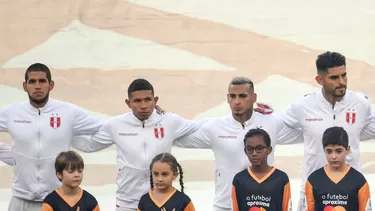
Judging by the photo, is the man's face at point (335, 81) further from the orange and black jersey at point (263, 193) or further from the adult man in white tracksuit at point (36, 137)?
the adult man in white tracksuit at point (36, 137)

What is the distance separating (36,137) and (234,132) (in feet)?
4.00

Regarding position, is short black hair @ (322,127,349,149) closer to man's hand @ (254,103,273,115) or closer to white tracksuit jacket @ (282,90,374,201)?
white tracksuit jacket @ (282,90,374,201)

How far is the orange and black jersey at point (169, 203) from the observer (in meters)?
4.62

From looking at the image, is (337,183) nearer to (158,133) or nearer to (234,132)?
(234,132)

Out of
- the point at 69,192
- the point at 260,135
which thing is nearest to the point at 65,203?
the point at 69,192

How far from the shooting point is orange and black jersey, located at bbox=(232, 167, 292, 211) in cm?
462

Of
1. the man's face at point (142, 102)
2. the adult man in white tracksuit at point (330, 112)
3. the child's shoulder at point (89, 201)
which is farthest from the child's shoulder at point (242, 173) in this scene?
the child's shoulder at point (89, 201)

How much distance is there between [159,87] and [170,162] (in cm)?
312

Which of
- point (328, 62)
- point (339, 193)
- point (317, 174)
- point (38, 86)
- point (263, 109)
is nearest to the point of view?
point (339, 193)

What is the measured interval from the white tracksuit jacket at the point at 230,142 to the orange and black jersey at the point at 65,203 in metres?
0.82

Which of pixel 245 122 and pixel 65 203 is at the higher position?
pixel 245 122

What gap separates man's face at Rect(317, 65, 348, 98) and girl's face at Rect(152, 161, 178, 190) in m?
1.10

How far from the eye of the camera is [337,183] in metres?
4.60

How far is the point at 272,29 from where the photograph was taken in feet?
26.0
